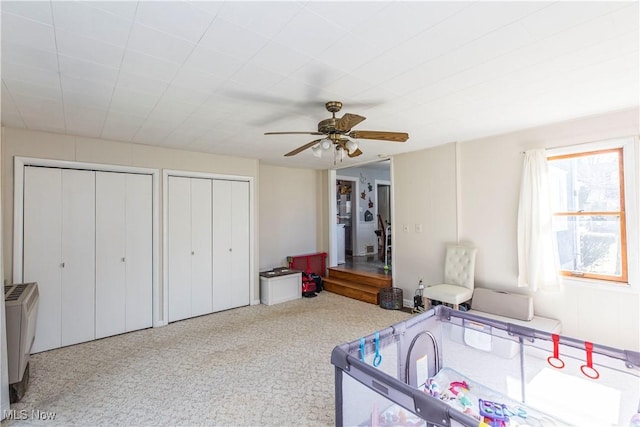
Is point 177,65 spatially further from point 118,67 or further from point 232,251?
point 232,251

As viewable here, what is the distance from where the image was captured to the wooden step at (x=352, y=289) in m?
4.88

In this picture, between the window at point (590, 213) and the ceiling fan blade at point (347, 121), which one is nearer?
the ceiling fan blade at point (347, 121)

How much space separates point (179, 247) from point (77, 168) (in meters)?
1.53

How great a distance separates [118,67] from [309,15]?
1373 mm

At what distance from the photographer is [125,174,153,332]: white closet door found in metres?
3.82

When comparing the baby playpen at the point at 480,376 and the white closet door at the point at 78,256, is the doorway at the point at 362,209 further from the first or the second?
the white closet door at the point at 78,256

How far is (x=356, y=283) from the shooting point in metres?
5.44

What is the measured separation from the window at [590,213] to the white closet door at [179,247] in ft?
15.4

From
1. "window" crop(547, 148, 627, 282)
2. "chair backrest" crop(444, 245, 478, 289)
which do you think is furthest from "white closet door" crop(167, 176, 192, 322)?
"window" crop(547, 148, 627, 282)

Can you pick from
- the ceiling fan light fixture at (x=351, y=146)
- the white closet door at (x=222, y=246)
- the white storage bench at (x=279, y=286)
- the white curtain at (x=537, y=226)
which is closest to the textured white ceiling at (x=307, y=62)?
the ceiling fan light fixture at (x=351, y=146)

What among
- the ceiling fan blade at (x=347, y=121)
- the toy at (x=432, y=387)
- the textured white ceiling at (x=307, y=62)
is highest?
the textured white ceiling at (x=307, y=62)

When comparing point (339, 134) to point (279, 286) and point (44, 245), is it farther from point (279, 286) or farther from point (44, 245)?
point (44, 245)

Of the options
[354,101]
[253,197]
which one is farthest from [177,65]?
[253,197]

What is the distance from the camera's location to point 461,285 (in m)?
3.87
